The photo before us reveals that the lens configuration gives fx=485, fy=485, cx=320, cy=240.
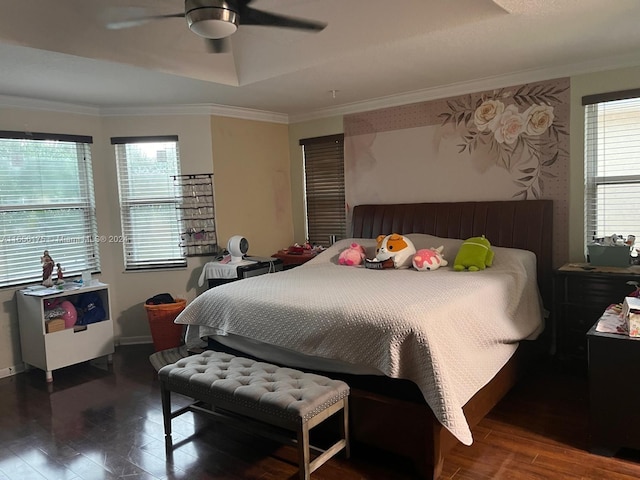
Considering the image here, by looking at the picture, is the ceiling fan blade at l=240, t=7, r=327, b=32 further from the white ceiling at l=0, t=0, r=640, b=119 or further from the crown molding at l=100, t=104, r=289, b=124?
the crown molding at l=100, t=104, r=289, b=124

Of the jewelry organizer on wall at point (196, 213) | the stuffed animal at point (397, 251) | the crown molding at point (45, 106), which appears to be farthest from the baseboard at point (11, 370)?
the stuffed animal at point (397, 251)

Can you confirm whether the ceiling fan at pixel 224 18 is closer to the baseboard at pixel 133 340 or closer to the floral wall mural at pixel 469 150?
the floral wall mural at pixel 469 150

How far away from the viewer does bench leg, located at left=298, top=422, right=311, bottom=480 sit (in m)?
2.17

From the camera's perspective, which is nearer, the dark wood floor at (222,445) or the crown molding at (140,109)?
the dark wood floor at (222,445)

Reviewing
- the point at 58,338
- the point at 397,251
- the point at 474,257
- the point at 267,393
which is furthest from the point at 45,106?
the point at 474,257

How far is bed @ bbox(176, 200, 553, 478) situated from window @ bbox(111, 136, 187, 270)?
175 centimetres

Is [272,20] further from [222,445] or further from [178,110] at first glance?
[178,110]

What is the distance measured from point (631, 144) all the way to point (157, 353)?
4113mm

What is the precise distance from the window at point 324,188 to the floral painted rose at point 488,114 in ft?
4.76

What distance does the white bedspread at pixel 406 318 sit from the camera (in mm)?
2285

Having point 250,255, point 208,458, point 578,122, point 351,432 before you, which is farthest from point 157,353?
point 578,122

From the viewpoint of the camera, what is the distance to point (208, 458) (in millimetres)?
2592

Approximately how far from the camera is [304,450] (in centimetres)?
220

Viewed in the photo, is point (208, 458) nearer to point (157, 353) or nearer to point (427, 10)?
point (157, 353)
